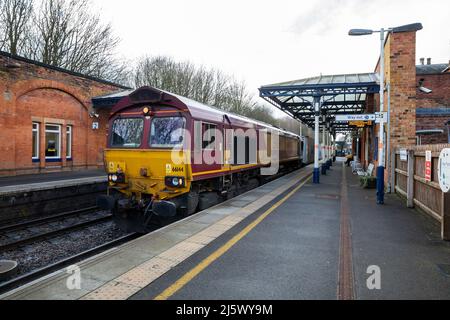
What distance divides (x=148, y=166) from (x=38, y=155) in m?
11.2

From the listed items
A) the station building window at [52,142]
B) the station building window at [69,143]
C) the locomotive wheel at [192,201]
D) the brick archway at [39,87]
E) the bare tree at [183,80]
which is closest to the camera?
the locomotive wheel at [192,201]

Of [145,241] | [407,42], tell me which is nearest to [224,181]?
[145,241]

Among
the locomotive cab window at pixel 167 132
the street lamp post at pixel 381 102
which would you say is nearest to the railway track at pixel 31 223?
the locomotive cab window at pixel 167 132

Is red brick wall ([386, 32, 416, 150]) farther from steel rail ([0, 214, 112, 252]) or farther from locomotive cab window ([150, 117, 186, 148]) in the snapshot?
steel rail ([0, 214, 112, 252])

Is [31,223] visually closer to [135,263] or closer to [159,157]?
[159,157]

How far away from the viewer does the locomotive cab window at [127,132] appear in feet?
24.7

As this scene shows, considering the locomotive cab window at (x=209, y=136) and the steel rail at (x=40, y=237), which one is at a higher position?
the locomotive cab window at (x=209, y=136)

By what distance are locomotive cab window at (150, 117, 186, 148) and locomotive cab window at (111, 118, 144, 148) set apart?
382mm

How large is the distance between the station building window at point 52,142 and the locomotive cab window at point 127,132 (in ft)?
33.6

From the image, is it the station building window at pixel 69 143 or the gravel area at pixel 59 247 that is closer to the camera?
the gravel area at pixel 59 247

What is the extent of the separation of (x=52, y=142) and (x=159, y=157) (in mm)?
12024

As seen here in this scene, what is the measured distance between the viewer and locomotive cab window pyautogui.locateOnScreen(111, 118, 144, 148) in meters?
7.54

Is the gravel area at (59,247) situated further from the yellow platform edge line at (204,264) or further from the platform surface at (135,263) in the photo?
the yellow platform edge line at (204,264)

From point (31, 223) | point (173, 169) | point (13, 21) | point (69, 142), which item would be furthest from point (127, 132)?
point (13, 21)
